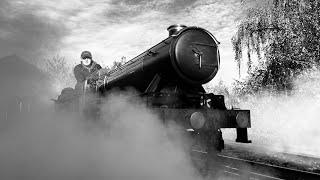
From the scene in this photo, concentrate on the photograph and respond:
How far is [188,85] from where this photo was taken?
622 centimetres

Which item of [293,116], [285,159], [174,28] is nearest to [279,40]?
[293,116]

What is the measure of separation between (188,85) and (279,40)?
7585 mm

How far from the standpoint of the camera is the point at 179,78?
5.98 metres

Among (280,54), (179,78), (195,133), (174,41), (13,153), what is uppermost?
(280,54)

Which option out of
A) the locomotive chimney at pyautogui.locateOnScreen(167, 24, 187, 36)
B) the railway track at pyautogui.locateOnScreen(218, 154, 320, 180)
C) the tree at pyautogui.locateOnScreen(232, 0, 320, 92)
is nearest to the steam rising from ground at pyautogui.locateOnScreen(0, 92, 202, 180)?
the railway track at pyautogui.locateOnScreen(218, 154, 320, 180)

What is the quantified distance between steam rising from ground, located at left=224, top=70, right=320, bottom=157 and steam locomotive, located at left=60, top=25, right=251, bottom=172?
17.9 ft

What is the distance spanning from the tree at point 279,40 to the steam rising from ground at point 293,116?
484 millimetres

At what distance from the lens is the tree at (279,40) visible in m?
11.4

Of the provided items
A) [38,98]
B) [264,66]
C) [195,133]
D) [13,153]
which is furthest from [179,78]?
[38,98]

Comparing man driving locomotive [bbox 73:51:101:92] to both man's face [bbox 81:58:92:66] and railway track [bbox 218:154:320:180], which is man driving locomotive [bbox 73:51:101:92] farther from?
railway track [bbox 218:154:320:180]

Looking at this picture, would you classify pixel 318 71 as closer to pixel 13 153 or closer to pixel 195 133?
pixel 195 133

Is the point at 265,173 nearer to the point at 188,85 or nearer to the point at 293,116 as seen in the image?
the point at 188,85

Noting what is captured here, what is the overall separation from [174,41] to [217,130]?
1.89 meters

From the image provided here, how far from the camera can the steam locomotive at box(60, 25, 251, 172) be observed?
5.49 metres
